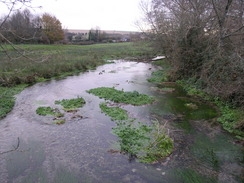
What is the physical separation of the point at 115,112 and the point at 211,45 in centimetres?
835

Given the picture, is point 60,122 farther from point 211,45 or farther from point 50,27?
point 211,45

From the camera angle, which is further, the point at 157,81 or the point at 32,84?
the point at 157,81

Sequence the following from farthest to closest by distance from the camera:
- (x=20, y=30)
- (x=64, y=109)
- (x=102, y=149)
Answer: (x=64, y=109)
(x=102, y=149)
(x=20, y=30)

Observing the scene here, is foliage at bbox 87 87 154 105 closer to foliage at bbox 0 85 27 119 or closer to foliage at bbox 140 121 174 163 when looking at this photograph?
foliage at bbox 140 121 174 163

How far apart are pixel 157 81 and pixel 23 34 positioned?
14.3m

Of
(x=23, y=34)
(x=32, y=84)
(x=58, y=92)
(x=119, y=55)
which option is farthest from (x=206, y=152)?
(x=119, y=55)

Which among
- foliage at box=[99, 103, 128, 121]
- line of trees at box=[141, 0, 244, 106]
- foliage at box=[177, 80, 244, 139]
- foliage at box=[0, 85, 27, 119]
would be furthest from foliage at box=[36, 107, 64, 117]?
line of trees at box=[141, 0, 244, 106]

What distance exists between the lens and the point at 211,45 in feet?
45.3

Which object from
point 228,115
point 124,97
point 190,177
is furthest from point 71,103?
→ point 228,115

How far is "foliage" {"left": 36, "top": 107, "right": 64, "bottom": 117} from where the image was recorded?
1016cm

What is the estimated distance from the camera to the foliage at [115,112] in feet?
31.9

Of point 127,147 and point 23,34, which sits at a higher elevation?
point 23,34

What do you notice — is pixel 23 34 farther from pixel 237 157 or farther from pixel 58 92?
pixel 58 92

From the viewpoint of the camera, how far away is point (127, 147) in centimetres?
716
